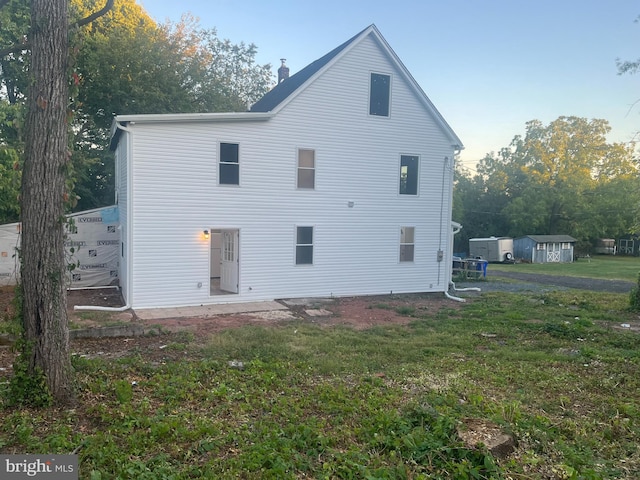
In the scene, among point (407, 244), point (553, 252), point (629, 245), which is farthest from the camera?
point (629, 245)

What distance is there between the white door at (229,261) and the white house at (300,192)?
3 cm

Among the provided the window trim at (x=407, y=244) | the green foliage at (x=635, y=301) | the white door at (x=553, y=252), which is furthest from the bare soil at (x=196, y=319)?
the white door at (x=553, y=252)

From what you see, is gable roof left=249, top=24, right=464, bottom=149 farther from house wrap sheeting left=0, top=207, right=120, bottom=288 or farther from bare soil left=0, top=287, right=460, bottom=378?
house wrap sheeting left=0, top=207, right=120, bottom=288

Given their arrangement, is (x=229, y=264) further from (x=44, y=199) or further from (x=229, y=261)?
(x=44, y=199)

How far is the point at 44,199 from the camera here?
452 cm

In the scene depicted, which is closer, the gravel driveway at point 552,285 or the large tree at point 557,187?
the gravel driveway at point 552,285

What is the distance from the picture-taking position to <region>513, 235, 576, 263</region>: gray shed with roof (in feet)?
119

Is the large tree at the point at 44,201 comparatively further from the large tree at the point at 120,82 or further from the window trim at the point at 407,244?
the large tree at the point at 120,82

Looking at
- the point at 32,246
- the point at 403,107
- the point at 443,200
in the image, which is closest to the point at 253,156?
the point at 403,107

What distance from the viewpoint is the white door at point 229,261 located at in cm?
1238

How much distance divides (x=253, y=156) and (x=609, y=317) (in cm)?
1045

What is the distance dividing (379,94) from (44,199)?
A: 11.4 meters

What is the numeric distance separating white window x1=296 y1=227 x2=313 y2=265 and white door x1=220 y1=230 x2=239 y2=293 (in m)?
1.87

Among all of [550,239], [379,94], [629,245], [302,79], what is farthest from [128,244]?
[629,245]
